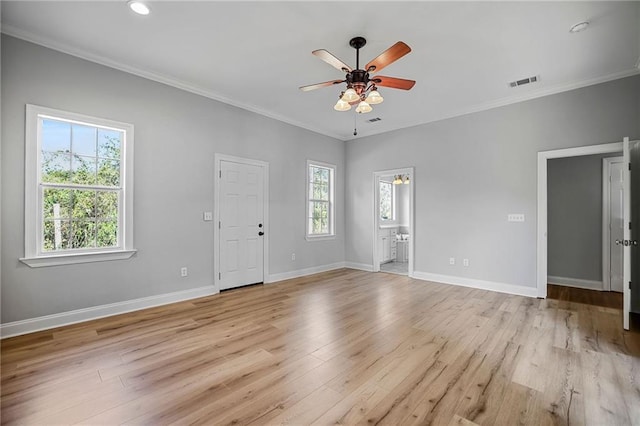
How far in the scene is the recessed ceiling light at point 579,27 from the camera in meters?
2.85

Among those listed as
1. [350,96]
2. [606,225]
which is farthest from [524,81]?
[350,96]

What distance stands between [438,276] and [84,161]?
5819 mm

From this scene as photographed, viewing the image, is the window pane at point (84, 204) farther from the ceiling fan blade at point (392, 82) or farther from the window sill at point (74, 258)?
the ceiling fan blade at point (392, 82)

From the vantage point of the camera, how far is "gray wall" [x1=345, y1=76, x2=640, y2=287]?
406 cm

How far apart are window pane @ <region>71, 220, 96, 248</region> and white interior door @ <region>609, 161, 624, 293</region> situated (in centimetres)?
778

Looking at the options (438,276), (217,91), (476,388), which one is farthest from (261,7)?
(438,276)

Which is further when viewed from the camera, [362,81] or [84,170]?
[84,170]

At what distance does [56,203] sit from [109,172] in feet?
2.13

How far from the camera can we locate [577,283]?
513 cm

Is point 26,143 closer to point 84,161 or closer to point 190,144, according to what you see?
point 84,161

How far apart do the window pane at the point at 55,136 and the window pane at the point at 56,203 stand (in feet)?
1.57

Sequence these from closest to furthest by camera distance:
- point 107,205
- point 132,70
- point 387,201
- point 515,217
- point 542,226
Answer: point 107,205 → point 132,70 → point 542,226 → point 515,217 → point 387,201

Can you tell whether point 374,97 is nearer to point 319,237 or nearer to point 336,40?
point 336,40

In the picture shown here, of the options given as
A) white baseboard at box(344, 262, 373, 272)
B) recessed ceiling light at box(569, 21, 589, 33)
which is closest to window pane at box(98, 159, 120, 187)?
white baseboard at box(344, 262, 373, 272)
